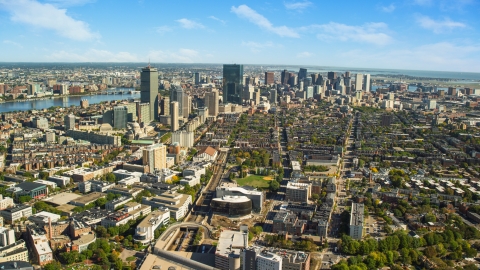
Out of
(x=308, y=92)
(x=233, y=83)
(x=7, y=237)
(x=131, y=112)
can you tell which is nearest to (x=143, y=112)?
(x=131, y=112)

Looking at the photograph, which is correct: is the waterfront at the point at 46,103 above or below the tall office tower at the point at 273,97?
below

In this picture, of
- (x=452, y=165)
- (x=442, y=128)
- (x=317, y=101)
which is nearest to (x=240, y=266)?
(x=452, y=165)

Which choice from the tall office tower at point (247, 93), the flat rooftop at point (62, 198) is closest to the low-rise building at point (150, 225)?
the flat rooftop at point (62, 198)

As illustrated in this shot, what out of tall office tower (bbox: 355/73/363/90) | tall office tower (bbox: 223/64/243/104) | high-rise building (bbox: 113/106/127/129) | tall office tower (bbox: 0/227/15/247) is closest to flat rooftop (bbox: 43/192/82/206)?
tall office tower (bbox: 0/227/15/247)

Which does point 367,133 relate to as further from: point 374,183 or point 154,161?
point 154,161

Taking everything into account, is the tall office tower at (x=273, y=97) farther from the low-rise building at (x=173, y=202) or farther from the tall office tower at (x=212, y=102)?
the low-rise building at (x=173, y=202)

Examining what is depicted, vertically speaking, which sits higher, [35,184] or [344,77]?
[344,77]
